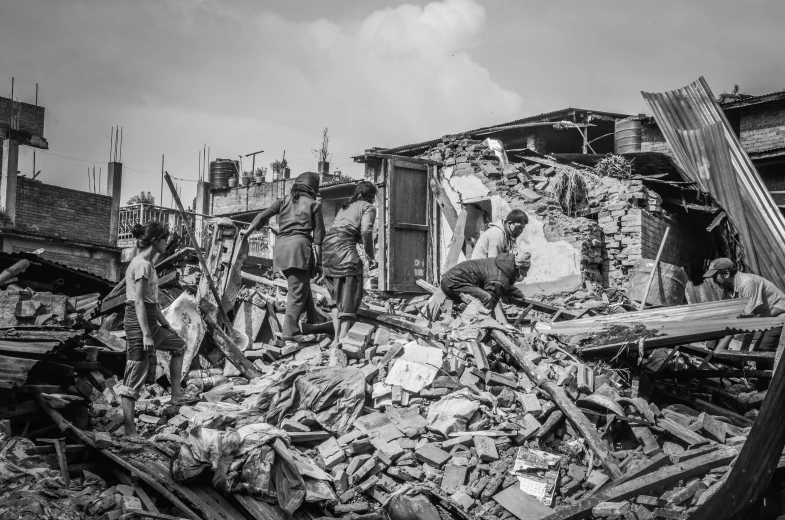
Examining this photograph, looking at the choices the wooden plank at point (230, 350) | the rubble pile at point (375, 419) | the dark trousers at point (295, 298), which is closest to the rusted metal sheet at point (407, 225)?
the rubble pile at point (375, 419)

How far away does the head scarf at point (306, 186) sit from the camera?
721cm

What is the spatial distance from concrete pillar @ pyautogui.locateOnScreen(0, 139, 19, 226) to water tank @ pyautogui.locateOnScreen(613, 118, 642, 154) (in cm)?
1475

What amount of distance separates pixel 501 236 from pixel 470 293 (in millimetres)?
827

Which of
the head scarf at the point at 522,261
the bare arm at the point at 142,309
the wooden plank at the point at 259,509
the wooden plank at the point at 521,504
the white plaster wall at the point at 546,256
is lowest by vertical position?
the wooden plank at the point at 521,504

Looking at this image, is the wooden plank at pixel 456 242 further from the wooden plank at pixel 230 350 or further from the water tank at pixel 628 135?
the wooden plank at pixel 230 350

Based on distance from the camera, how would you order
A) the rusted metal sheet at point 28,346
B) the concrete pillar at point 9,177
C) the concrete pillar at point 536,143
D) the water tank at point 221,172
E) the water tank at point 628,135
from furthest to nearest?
the water tank at point 221,172
the concrete pillar at point 9,177
the concrete pillar at point 536,143
the water tank at point 628,135
the rusted metal sheet at point 28,346

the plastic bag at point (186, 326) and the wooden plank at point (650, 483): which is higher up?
the plastic bag at point (186, 326)

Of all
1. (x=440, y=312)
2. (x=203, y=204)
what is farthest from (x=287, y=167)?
(x=440, y=312)

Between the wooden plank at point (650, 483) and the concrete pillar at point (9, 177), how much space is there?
657 inches

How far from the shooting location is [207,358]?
6.98 meters

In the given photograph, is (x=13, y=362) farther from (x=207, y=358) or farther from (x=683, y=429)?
(x=683, y=429)

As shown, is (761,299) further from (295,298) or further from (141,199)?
(141,199)

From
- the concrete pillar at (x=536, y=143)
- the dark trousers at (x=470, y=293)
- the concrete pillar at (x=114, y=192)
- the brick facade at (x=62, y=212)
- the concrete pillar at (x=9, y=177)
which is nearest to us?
the dark trousers at (x=470, y=293)

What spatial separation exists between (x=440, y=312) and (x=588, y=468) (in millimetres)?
3562
